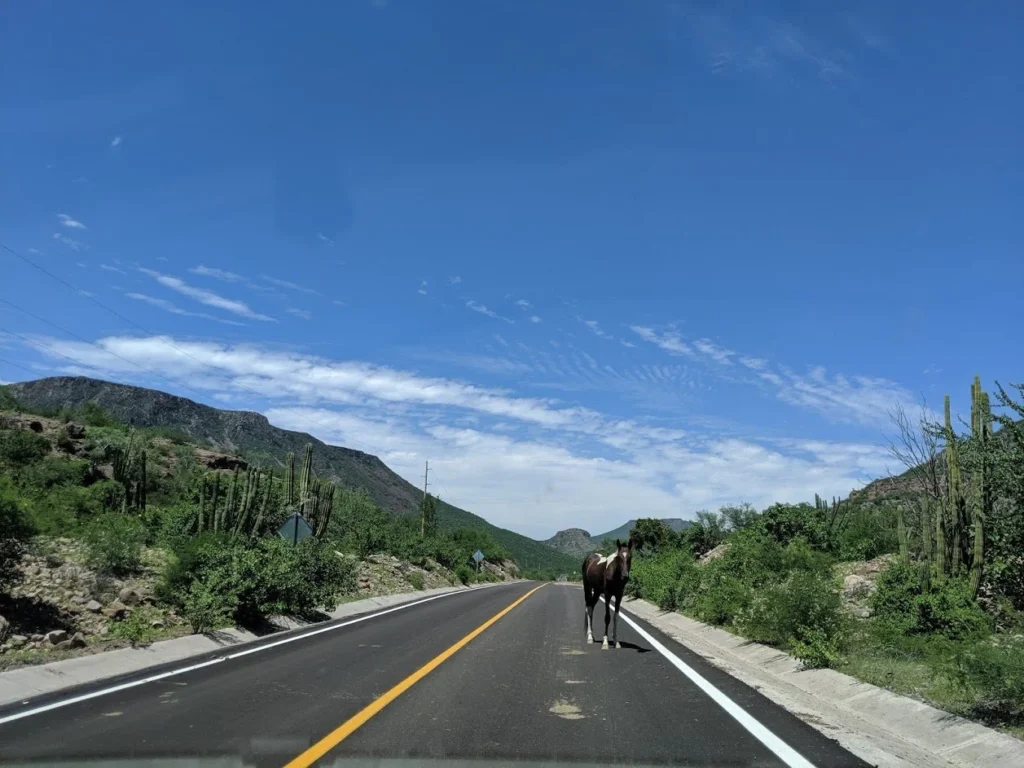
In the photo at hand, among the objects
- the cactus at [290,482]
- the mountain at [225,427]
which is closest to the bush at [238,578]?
the cactus at [290,482]

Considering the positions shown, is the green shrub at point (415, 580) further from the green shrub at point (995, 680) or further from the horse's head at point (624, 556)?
the green shrub at point (995, 680)

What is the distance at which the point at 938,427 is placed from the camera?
17.3 m

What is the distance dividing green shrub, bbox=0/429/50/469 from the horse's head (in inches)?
1917

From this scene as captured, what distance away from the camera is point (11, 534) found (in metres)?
13.0

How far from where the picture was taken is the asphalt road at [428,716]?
6.81 metres

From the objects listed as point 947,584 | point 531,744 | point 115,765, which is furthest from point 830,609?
point 115,765

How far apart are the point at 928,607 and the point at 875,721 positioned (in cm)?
634

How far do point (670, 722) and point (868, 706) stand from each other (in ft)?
8.76

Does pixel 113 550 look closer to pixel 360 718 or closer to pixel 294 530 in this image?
pixel 294 530

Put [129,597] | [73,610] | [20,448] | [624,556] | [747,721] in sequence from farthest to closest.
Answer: [20,448]
[129,597]
[624,556]
[73,610]
[747,721]

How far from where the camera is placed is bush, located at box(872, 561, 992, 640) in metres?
13.1

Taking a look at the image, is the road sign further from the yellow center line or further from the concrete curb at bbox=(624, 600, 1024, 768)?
the concrete curb at bbox=(624, 600, 1024, 768)

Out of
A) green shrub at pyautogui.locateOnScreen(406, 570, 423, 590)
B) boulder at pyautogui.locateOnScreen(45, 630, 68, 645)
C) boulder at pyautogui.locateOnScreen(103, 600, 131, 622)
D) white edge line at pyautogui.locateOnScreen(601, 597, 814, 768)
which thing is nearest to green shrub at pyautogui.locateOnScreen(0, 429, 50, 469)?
green shrub at pyautogui.locateOnScreen(406, 570, 423, 590)

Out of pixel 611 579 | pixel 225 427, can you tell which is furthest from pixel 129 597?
pixel 225 427
